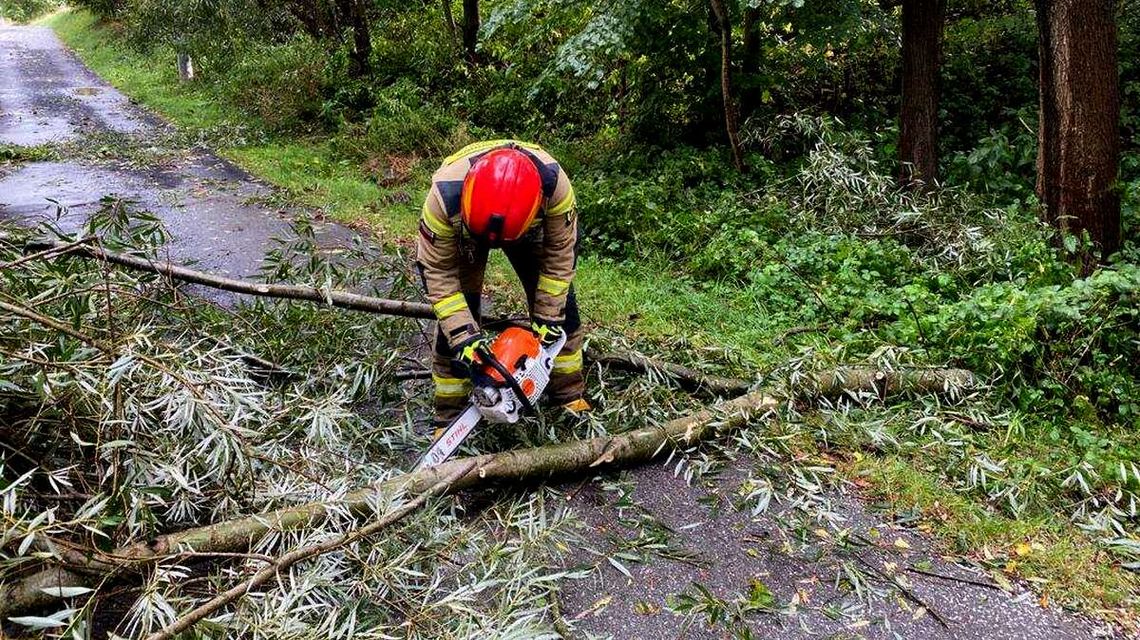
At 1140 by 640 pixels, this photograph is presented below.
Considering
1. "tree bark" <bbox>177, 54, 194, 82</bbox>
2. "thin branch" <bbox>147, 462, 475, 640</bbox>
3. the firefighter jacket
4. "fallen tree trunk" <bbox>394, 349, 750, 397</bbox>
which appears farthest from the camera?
"tree bark" <bbox>177, 54, 194, 82</bbox>

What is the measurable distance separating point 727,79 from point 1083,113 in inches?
116

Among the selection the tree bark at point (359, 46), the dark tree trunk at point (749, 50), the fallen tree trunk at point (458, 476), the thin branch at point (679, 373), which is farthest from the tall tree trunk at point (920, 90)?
the tree bark at point (359, 46)

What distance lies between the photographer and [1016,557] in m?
2.70

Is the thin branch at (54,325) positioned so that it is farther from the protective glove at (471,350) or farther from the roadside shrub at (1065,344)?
the roadside shrub at (1065,344)

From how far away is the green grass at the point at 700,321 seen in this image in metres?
2.68

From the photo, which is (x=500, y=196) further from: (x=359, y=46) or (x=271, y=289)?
(x=359, y=46)

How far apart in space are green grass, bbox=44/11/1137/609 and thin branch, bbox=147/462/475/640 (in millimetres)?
1993

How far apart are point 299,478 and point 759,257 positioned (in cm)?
396

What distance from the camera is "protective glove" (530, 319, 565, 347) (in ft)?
10.1

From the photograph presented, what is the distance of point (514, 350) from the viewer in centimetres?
289

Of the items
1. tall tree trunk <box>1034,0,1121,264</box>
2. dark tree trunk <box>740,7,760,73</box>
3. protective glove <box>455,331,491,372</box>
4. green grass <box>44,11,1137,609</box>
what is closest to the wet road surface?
green grass <box>44,11,1137,609</box>

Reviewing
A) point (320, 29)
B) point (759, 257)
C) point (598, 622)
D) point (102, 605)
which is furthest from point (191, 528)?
point (320, 29)

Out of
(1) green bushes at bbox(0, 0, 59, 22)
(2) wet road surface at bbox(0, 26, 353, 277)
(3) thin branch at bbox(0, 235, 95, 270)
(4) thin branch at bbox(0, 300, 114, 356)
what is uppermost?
(1) green bushes at bbox(0, 0, 59, 22)

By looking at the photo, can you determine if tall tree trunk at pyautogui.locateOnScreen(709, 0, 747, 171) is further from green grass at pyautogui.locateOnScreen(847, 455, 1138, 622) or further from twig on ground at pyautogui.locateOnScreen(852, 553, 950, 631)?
twig on ground at pyautogui.locateOnScreen(852, 553, 950, 631)
